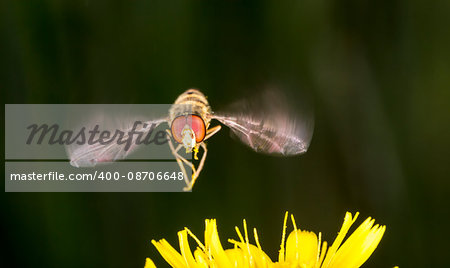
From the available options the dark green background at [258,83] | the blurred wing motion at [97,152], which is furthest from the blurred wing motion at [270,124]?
the dark green background at [258,83]

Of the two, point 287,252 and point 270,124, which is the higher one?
point 270,124

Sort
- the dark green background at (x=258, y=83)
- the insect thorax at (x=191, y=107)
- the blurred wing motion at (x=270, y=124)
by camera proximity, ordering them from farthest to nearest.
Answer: the dark green background at (x=258, y=83) < the insect thorax at (x=191, y=107) < the blurred wing motion at (x=270, y=124)

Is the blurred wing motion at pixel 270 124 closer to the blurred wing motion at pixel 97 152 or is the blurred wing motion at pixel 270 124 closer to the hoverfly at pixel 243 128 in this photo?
the hoverfly at pixel 243 128

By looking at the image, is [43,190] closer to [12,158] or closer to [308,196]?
[12,158]

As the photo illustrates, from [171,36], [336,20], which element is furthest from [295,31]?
[171,36]

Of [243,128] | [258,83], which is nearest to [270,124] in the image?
[243,128]

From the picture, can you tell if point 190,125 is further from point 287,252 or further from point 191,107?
point 287,252

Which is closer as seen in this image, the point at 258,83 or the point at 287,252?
the point at 287,252
